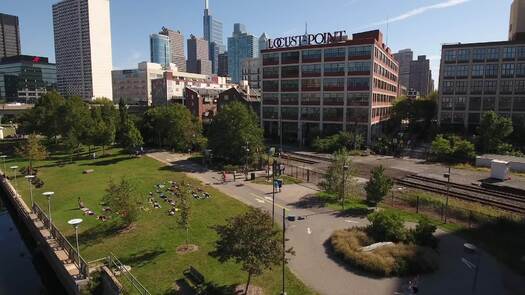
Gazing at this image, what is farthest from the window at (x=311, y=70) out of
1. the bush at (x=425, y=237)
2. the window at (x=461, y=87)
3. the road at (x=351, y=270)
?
the bush at (x=425, y=237)

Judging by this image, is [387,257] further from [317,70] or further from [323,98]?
[317,70]

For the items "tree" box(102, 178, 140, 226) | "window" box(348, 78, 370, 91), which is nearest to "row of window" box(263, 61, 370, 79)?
"window" box(348, 78, 370, 91)

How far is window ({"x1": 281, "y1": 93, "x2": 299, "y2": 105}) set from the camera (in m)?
90.2

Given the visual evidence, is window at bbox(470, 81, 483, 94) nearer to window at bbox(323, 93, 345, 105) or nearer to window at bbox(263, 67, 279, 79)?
window at bbox(323, 93, 345, 105)

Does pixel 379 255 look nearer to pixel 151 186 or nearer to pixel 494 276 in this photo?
pixel 494 276

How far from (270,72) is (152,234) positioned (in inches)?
2825

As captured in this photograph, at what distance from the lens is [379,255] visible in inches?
971

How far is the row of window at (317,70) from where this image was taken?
3100 inches

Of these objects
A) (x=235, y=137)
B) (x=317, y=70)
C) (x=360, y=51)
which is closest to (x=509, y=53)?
(x=360, y=51)

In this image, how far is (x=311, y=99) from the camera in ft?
286

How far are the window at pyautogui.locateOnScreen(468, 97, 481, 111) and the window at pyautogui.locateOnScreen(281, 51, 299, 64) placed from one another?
139ft

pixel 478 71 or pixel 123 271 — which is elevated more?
pixel 478 71

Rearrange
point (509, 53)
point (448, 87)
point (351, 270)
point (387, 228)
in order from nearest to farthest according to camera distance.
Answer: point (351, 270) → point (387, 228) → point (509, 53) → point (448, 87)

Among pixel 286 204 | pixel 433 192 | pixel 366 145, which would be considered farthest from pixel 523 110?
pixel 286 204
